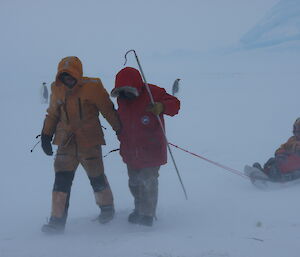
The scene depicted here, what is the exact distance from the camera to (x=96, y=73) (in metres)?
19.8

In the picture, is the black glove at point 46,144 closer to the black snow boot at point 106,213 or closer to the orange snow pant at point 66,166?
the orange snow pant at point 66,166

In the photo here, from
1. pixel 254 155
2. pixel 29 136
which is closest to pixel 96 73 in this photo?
pixel 29 136

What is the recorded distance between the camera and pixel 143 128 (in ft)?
14.0

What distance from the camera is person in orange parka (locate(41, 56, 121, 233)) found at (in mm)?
4156

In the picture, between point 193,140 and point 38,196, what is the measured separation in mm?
3824

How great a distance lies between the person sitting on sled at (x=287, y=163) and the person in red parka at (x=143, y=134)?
7.56ft

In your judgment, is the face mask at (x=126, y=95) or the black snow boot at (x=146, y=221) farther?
the black snow boot at (x=146, y=221)

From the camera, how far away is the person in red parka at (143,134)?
165 inches

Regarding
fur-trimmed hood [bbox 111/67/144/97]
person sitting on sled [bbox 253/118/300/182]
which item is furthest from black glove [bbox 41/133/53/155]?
person sitting on sled [bbox 253/118/300/182]

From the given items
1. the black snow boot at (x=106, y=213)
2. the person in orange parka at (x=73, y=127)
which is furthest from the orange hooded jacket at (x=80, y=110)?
the black snow boot at (x=106, y=213)

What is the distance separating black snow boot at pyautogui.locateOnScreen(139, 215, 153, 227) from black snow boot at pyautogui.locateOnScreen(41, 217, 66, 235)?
2.54ft

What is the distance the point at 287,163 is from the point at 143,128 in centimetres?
268

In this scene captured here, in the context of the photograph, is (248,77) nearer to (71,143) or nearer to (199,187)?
(199,187)

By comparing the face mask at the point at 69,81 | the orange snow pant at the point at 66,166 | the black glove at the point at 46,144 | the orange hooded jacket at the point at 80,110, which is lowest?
the orange snow pant at the point at 66,166
